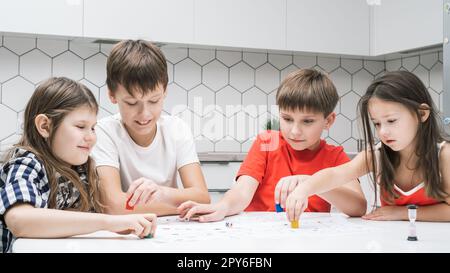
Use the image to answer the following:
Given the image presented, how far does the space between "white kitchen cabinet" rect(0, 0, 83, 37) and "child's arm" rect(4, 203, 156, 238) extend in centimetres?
163

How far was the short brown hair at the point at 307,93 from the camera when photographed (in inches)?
58.1

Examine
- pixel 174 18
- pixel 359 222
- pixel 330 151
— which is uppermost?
pixel 174 18

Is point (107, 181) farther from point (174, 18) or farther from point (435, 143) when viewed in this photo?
point (174, 18)

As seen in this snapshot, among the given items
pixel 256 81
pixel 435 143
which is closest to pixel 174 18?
pixel 256 81

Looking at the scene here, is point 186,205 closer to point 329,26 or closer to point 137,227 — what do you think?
point 137,227

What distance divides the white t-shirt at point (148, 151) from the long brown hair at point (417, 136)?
520 mm

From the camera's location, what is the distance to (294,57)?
10.0 feet

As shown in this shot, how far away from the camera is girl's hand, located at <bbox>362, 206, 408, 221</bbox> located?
1.21m

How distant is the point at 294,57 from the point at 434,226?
207 centimetres

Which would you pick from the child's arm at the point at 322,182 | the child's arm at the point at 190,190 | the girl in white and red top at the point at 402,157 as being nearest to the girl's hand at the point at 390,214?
the girl in white and red top at the point at 402,157

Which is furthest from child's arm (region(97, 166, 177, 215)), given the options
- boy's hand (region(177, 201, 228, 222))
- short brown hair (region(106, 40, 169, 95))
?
short brown hair (region(106, 40, 169, 95))

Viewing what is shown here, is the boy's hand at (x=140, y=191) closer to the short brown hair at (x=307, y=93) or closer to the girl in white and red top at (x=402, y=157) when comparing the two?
the girl in white and red top at (x=402, y=157)
